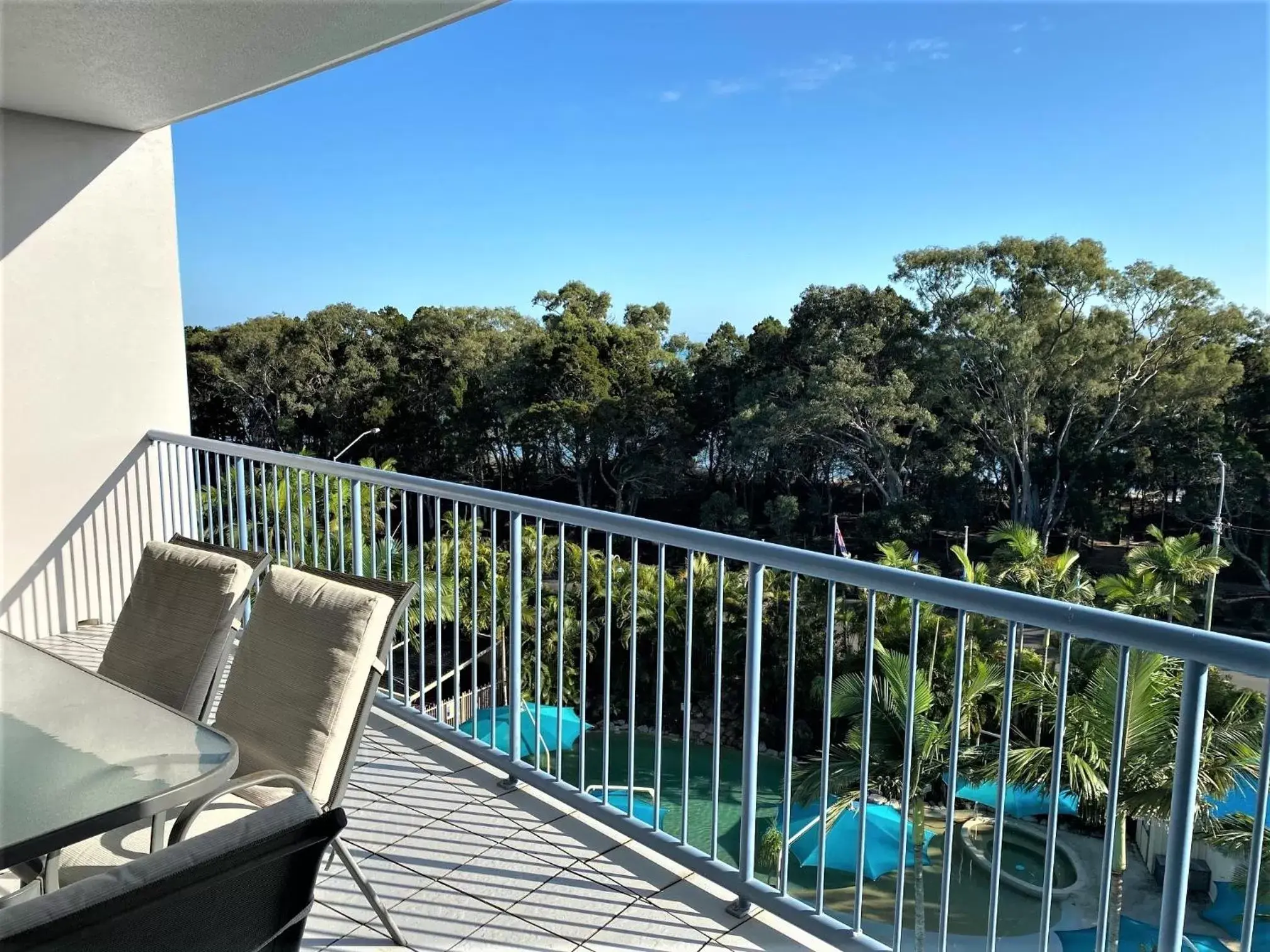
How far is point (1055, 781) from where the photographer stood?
5.92 feet

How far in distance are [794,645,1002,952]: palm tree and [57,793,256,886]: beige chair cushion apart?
29.6 feet

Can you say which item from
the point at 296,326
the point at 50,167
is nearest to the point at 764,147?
the point at 296,326

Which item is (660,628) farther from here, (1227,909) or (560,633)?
(1227,909)

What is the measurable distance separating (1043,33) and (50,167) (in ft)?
173

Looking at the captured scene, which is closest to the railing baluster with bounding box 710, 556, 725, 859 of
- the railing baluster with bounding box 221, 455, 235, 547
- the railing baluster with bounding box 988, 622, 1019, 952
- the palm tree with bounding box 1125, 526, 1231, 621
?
the railing baluster with bounding box 988, 622, 1019, 952

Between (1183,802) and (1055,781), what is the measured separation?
241 mm

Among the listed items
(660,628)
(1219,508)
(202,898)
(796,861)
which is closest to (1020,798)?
(796,861)

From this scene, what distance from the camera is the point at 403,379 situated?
136 ft

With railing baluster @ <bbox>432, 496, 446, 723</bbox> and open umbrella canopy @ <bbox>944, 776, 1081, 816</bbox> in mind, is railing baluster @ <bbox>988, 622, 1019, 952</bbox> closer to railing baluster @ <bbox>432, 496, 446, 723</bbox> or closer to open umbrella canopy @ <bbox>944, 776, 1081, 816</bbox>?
railing baluster @ <bbox>432, 496, 446, 723</bbox>

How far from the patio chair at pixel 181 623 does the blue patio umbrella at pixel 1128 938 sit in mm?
12529

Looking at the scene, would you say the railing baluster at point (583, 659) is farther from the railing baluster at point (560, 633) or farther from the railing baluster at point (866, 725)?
the railing baluster at point (866, 725)

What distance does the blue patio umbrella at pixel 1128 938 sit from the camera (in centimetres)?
1212

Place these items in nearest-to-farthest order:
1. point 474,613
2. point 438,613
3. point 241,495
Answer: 1. point 438,613
2. point 474,613
3. point 241,495

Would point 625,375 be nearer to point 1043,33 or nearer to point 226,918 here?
point 1043,33
